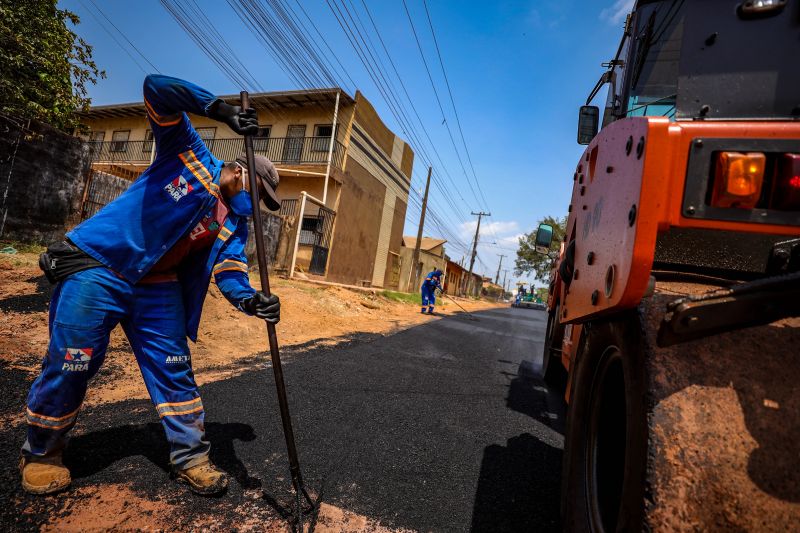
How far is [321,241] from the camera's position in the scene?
1612 cm

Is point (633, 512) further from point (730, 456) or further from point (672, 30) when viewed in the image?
point (672, 30)

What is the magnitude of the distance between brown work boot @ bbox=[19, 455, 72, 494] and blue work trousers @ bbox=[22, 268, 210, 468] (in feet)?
0.13

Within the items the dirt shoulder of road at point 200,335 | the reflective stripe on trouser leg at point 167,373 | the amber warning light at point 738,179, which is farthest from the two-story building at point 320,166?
the amber warning light at point 738,179

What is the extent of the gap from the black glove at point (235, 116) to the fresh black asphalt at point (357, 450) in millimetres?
1755

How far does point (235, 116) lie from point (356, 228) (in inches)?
649

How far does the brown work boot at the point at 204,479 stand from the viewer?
1.94m

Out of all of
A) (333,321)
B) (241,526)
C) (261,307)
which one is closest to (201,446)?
(241,526)

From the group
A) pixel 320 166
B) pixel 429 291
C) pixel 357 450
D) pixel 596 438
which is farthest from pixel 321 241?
pixel 596 438

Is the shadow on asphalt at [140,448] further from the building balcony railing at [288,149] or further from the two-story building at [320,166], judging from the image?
the building balcony railing at [288,149]

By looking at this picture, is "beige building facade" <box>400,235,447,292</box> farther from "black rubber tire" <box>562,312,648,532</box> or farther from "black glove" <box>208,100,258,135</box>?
"black rubber tire" <box>562,312,648,532</box>

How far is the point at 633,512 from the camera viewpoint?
93 centimetres

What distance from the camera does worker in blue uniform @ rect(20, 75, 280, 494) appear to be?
1861 millimetres

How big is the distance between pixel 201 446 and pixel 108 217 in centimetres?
121

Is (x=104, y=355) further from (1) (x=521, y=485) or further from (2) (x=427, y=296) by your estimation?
(2) (x=427, y=296)
